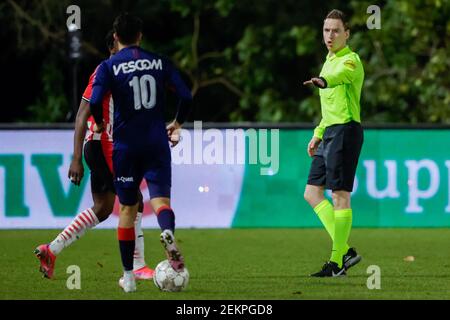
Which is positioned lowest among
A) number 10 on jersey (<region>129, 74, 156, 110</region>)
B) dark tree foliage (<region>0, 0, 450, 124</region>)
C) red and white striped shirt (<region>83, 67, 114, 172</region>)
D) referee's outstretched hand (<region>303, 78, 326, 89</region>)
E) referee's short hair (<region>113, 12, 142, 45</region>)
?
red and white striped shirt (<region>83, 67, 114, 172</region>)

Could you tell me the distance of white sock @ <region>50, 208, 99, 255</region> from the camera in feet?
33.6

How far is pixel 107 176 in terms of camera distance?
10.3 m

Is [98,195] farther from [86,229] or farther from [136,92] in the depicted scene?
[136,92]

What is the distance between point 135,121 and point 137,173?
37cm

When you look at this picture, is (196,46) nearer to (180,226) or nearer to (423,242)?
(180,226)

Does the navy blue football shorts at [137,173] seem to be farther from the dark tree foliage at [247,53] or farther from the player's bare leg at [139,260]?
the dark tree foliage at [247,53]

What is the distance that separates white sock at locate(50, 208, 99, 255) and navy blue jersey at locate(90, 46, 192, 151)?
4.87 feet

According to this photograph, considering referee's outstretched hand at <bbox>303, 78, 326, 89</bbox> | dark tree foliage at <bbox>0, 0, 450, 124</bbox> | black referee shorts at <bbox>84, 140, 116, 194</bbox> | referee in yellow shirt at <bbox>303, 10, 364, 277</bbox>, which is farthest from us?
dark tree foliage at <bbox>0, 0, 450, 124</bbox>

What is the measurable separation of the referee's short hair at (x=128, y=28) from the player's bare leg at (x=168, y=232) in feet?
3.71

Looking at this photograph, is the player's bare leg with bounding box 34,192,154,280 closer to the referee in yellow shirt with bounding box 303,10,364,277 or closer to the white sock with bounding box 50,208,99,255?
the white sock with bounding box 50,208,99,255

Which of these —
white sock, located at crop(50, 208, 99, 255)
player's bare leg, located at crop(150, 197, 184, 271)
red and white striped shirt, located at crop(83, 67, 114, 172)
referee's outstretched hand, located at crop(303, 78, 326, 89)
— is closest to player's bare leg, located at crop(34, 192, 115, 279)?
white sock, located at crop(50, 208, 99, 255)

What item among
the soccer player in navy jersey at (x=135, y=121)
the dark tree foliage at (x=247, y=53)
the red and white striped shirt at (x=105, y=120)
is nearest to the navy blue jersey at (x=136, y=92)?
the soccer player in navy jersey at (x=135, y=121)

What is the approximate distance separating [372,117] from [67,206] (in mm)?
9044

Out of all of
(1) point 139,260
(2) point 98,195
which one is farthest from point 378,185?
(2) point 98,195
